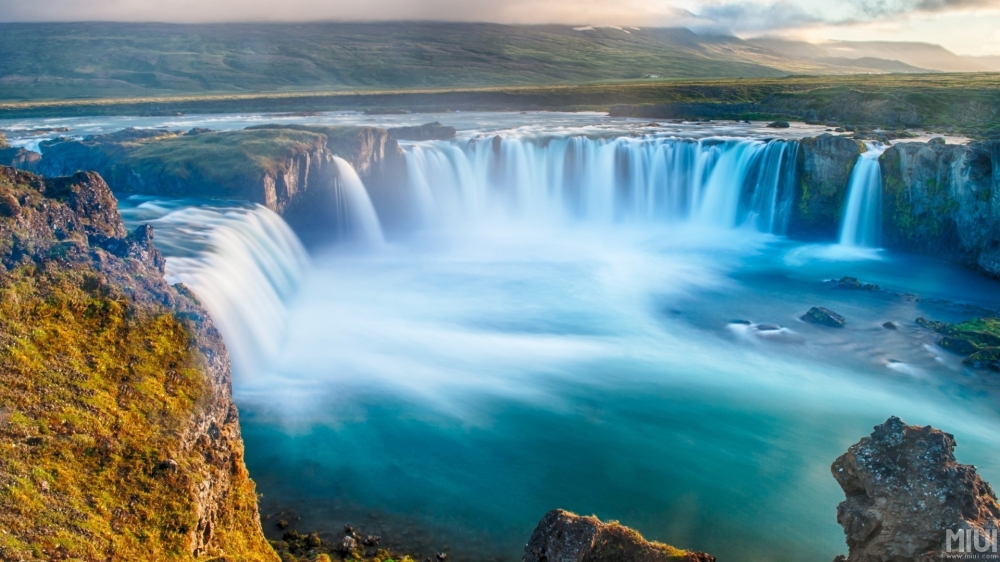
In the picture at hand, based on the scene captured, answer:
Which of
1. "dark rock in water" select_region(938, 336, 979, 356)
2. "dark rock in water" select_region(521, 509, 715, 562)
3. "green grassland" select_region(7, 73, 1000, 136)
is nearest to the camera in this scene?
"dark rock in water" select_region(521, 509, 715, 562)

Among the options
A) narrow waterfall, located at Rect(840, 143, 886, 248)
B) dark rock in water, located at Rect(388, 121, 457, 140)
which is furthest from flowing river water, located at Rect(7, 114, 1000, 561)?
dark rock in water, located at Rect(388, 121, 457, 140)

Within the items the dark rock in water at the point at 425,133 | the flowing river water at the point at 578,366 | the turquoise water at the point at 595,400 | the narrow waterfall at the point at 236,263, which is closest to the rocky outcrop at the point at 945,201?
the flowing river water at the point at 578,366

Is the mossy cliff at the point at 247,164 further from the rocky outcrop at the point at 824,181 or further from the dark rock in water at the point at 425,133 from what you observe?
the rocky outcrop at the point at 824,181

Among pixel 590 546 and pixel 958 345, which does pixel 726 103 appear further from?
pixel 590 546

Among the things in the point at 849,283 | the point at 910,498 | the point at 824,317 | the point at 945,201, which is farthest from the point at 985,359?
the point at 910,498

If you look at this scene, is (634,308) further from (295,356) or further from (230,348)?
(230,348)

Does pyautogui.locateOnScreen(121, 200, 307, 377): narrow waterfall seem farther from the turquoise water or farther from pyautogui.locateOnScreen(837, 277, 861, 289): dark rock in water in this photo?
pyautogui.locateOnScreen(837, 277, 861, 289): dark rock in water

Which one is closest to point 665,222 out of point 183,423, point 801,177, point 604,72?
point 801,177
